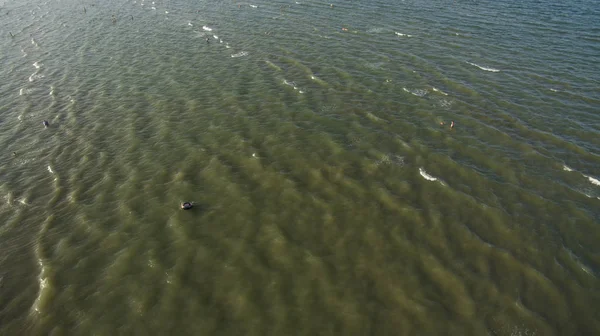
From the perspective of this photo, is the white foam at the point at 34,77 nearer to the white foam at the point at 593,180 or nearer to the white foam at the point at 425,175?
the white foam at the point at 425,175

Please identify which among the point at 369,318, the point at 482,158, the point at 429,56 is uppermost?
the point at 429,56

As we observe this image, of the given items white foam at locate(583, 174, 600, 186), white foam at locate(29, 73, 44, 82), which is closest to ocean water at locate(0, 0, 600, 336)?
white foam at locate(583, 174, 600, 186)

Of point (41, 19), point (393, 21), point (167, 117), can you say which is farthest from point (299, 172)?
point (41, 19)

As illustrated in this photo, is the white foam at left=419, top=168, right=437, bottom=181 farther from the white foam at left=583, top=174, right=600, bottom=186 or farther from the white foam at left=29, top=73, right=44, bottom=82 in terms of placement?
the white foam at left=29, top=73, right=44, bottom=82

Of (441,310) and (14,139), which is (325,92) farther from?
(14,139)

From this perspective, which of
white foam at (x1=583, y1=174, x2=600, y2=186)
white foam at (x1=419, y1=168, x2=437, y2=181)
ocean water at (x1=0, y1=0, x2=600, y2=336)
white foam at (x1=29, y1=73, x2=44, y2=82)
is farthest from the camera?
white foam at (x1=29, y1=73, x2=44, y2=82)

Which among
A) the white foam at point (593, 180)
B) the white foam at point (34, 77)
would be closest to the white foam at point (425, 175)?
the white foam at point (593, 180)

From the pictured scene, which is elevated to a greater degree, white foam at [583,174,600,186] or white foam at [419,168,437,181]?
white foam at [583,174,600,186]

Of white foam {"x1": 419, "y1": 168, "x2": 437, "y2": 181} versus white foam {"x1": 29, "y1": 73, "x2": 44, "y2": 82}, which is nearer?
white foam {"x1": 419, "y1": 168, "x2": 437, "y2": 181}

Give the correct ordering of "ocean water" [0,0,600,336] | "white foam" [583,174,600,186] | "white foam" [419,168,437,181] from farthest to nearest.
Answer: "white foam" [419,168,437,181] → "white foam" [583,174,600,186] → "ocean water" [0,0,600,336]
